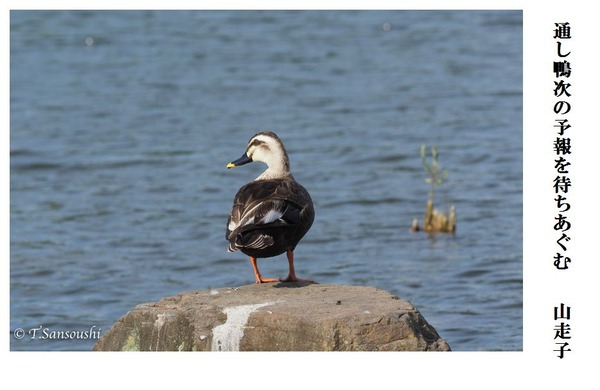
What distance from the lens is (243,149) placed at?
1908 centimetres

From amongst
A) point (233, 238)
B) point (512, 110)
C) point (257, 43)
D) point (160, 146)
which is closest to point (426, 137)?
point (512, 110)

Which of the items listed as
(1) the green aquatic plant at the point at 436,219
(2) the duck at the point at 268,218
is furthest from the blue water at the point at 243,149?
(2) the duck at the point at 268,218

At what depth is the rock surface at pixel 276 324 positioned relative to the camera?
790cm

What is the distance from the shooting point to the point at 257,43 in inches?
1096

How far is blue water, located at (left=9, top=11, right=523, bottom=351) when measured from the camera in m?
14.0

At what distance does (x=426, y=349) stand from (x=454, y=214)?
25.8 ft

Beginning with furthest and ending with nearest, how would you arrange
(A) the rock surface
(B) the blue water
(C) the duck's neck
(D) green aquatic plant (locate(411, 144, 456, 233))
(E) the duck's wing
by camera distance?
(D) green aquatic plant (locate(411, 144, 456, 233)) → (B) the blue water → (C) the duck's neck → (E) the duck's wing → (A) the rock surface

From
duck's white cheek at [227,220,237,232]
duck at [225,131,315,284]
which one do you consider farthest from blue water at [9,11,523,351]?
duck's white cheek at [227,220,237,232]

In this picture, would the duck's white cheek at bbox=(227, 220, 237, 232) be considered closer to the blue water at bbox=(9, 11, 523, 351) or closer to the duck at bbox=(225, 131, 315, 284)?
the duck at bbox=(225, 131, 315, 284)

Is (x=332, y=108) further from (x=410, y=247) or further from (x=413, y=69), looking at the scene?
(x=410, y=247)

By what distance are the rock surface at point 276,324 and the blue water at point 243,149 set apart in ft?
10.7

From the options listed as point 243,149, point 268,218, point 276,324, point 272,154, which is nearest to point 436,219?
point 243,149

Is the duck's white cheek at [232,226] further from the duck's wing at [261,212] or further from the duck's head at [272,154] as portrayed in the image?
the duck's head at [272,154]

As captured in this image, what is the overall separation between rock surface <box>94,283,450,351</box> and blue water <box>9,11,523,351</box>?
10.7ft
